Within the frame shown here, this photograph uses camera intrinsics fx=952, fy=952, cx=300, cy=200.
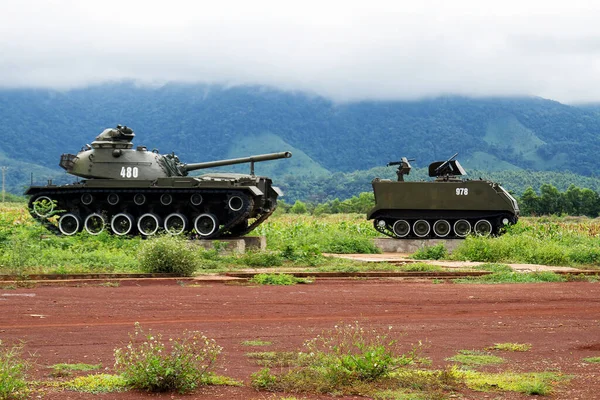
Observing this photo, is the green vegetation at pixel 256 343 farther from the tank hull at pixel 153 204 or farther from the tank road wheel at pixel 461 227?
the tank road wheel at pixel 461 227

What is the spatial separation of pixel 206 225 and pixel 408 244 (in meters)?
6.69

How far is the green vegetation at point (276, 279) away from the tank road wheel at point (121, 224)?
388 inches

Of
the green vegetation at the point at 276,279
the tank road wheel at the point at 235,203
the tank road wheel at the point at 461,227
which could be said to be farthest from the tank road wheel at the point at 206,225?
the green vegetation at the point at 276,279

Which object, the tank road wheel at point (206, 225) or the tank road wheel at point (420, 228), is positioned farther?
the tank road wheel at point (420, 228)

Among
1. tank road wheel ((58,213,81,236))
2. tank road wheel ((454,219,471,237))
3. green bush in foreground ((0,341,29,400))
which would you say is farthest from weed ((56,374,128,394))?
tank road wheel ((454,219,471,237))

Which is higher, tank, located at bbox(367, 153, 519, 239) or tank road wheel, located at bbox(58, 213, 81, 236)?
tank, located at bbox(367, 153, 519, 239)

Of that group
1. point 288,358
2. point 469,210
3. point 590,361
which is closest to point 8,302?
point 288,358

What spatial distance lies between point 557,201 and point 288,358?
66874 mm

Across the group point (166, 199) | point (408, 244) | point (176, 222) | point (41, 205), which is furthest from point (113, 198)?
point (408, 244)

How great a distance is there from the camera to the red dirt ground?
31.8 feet

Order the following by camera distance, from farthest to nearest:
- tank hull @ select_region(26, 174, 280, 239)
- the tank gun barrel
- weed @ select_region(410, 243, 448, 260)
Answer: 1. the tank gun barrel
2. tank hull @ select_region(26, 174, 280, 239)
3. weed @ select_region(410, 243, 448, 260)

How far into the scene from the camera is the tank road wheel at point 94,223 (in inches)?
1083

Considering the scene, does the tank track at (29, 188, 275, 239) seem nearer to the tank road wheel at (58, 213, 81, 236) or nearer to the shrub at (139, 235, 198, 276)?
the tank road wheel at (58, 213, 81, 236)

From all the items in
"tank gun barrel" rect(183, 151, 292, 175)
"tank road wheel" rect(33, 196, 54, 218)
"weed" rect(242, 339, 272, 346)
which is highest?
"tank gun barrel" rect(183, 151, 292, 175)
